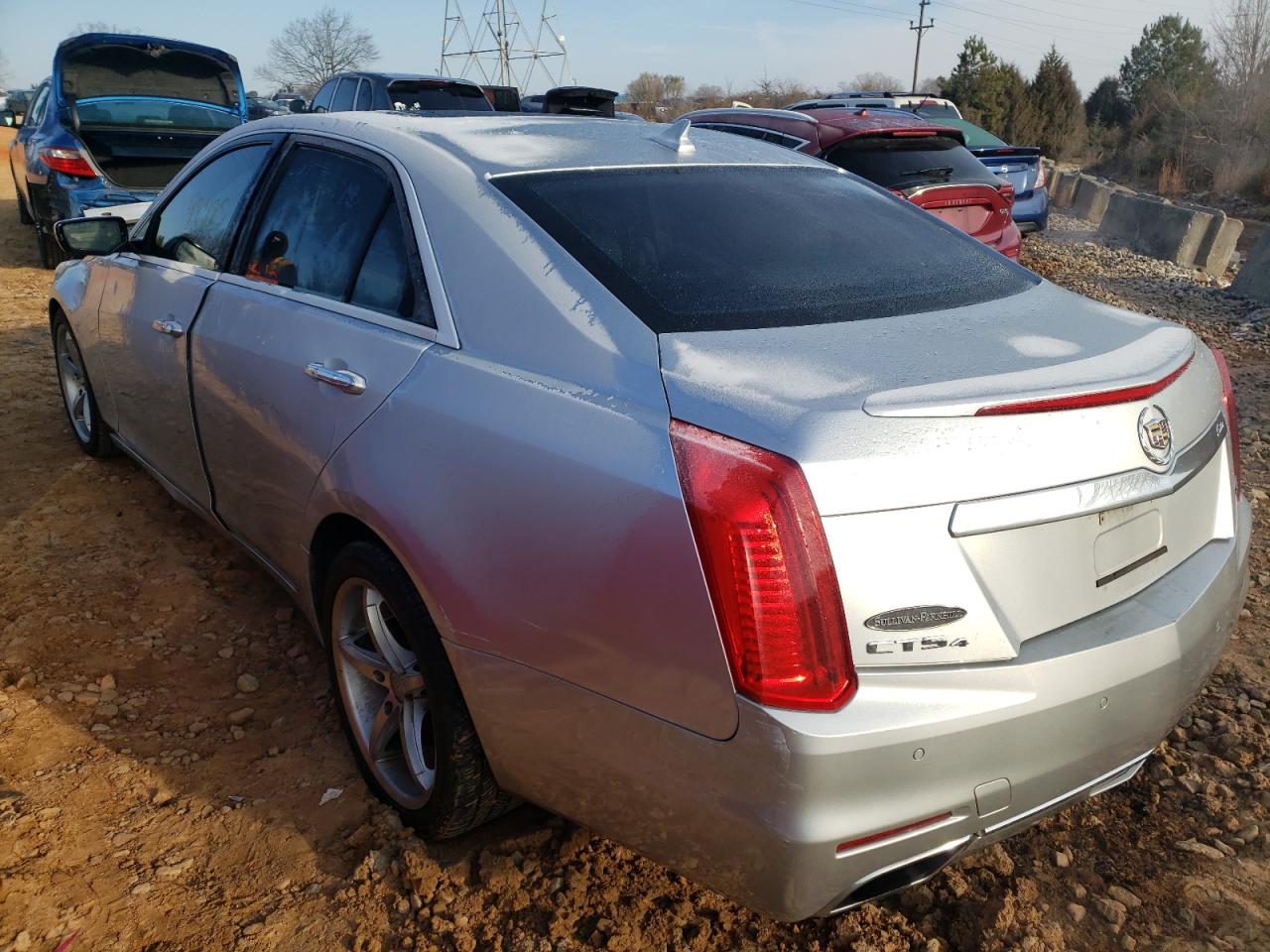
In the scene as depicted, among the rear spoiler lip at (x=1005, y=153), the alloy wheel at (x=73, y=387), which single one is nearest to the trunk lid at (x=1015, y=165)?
the rear spoiler lip at (x=1005, y=153)

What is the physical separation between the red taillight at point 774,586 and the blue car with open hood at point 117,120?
884 centimetres

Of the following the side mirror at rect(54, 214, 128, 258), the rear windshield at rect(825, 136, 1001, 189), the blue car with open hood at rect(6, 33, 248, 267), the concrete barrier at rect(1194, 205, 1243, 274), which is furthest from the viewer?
the concrete barrier at rect(1194, 205, 1243, 274)

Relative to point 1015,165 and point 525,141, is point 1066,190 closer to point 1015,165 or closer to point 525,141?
point 1015,165

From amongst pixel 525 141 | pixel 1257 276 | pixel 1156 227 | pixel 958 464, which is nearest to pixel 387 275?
pixel 525 141

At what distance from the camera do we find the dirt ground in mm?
2281

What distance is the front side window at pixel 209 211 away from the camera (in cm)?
333

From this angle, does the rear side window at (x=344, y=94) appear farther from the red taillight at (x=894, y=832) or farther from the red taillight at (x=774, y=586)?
the red taillight at (x=894, y=832)

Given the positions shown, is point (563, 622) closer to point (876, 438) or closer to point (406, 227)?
point (876, 438)

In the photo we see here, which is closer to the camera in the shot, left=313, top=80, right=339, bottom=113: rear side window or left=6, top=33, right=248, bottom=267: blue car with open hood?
left=6, top=33, right=248, bottom=267: blue car with open hood

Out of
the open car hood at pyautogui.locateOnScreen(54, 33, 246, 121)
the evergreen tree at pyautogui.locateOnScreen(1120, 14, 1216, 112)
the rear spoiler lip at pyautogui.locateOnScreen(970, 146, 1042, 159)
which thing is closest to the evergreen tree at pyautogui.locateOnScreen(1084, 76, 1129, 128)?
the evergreen tree at pyautogui.locateOnScreen(1120, 14, 1216, 112)

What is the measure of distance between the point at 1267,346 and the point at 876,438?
7.15 metres

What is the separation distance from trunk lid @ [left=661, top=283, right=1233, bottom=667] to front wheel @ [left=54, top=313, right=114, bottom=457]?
145 inches

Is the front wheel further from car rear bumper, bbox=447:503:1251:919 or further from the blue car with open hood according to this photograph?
the blue car with open hood

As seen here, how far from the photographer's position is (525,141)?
2779mm
